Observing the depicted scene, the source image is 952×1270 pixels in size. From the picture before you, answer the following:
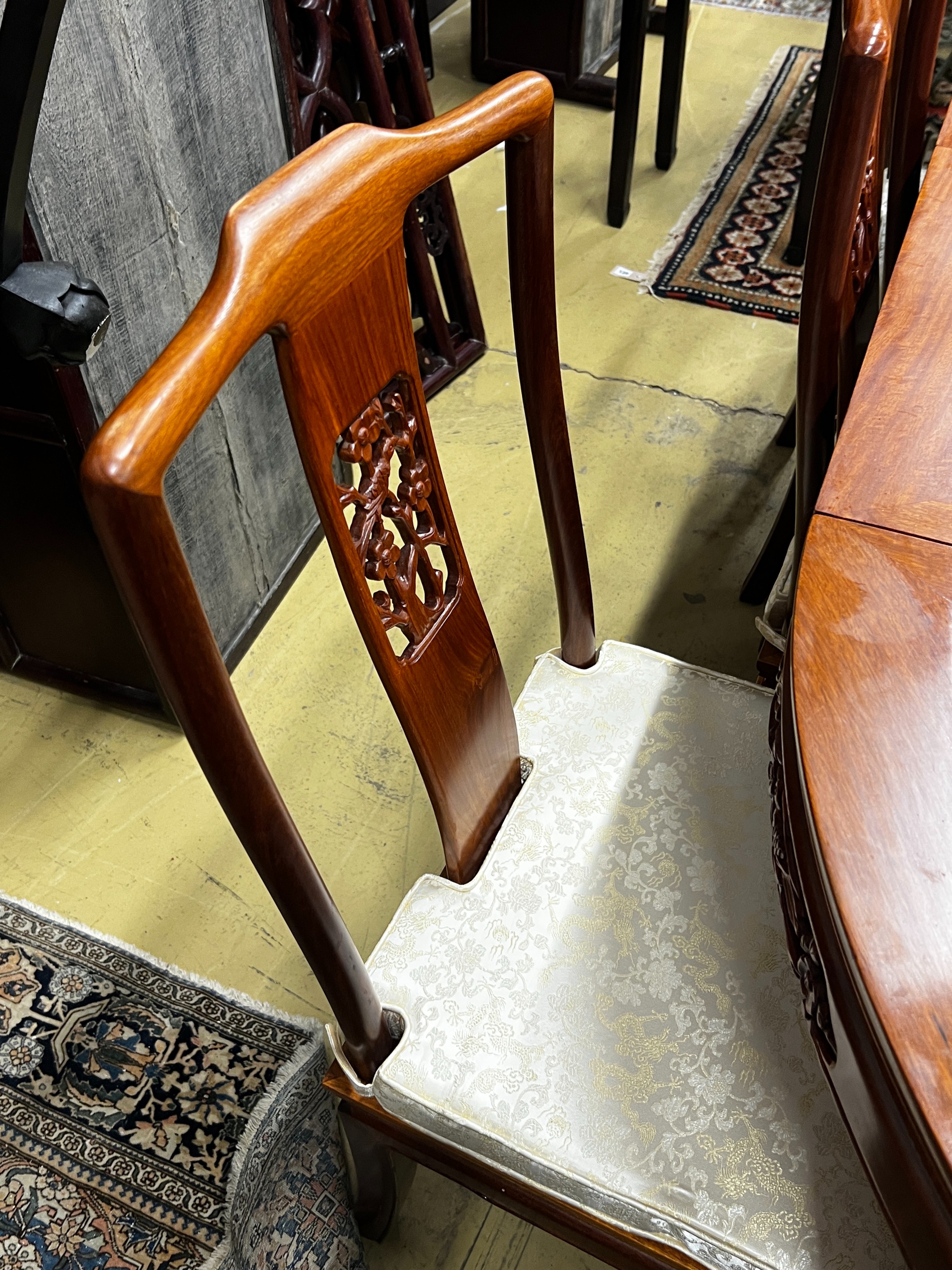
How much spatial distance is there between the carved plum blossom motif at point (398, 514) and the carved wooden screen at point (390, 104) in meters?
0.76

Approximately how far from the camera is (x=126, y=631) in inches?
57.4

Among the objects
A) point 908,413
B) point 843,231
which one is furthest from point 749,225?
point 908,413

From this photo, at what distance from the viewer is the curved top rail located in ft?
1.45

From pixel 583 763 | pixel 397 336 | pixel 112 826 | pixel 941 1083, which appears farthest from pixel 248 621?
pixel 941 1083

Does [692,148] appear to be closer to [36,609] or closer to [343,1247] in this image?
[36,609]

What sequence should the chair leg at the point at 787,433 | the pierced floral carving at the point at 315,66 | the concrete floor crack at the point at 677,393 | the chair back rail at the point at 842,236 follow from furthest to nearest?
the concrete floor crack at the point at 677,393, the chair leg at the point at 787,433, the pierced floral carving at the point at 315,66, the chair back rail at the point at 842,236

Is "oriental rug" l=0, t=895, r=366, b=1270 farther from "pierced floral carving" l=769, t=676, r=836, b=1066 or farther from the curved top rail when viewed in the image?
the curved top rail

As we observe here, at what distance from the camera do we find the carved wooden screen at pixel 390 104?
1628 millimetres

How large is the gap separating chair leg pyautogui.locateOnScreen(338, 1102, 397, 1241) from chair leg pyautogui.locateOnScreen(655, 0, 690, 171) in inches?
101

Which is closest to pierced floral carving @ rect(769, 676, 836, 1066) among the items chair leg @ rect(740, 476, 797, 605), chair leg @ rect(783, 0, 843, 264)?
chair leg @ rect(740, 476, 797, 605)

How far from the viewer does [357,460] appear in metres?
0.65

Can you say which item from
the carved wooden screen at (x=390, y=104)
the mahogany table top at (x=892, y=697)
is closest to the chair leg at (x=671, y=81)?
the carved wooden screen at (x=390, y=104)

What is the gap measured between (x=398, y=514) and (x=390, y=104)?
4.94 ft

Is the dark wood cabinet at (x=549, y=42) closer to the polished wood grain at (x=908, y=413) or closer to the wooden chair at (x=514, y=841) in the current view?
the polished wood grain at (x=908, y=413)
